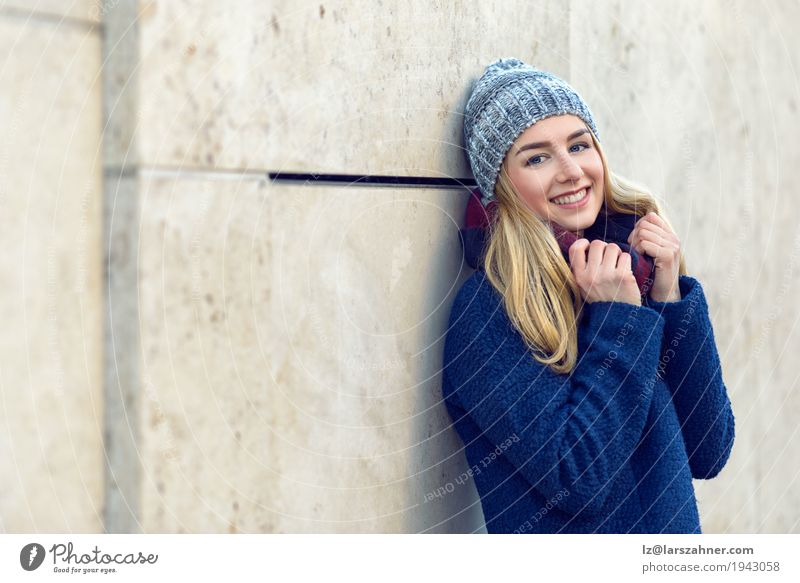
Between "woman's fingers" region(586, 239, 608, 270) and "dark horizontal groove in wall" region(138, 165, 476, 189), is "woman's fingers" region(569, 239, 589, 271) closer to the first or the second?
"woman's fingers" region(586, 239, 608, 270)

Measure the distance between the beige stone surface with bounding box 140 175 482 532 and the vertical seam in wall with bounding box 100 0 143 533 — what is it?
0.06 ft

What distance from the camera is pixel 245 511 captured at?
59.7 inches

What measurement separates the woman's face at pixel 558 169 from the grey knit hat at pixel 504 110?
0.07 ft

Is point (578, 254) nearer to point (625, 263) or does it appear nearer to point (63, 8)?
point (625, 263)

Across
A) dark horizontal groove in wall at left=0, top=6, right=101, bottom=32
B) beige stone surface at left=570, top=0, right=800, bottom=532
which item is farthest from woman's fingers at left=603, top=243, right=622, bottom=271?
dark horizontal groove in wall at left=0, top=6, right=101, bottom=32

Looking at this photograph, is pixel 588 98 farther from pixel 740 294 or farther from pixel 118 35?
pixel 118 35

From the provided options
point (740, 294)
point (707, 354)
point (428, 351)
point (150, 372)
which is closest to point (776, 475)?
point (740, 294)

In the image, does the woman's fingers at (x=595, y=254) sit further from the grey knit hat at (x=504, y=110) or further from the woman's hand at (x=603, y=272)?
the grey knit hat at (x=504, y=110)

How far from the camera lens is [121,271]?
134 cm

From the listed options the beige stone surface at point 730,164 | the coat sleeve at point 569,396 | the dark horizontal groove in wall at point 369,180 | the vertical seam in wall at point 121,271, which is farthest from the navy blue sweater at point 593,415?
the beige stone surface at point 730,164

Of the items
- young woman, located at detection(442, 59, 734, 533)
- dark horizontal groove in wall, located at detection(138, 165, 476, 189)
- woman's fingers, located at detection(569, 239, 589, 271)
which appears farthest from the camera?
woman's fingers, located at detection(569, 239, 589, 271)

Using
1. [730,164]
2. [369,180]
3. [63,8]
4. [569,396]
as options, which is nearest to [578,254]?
[569,396]

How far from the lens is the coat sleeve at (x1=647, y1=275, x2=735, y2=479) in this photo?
5.97ft

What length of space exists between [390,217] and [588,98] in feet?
2.63
